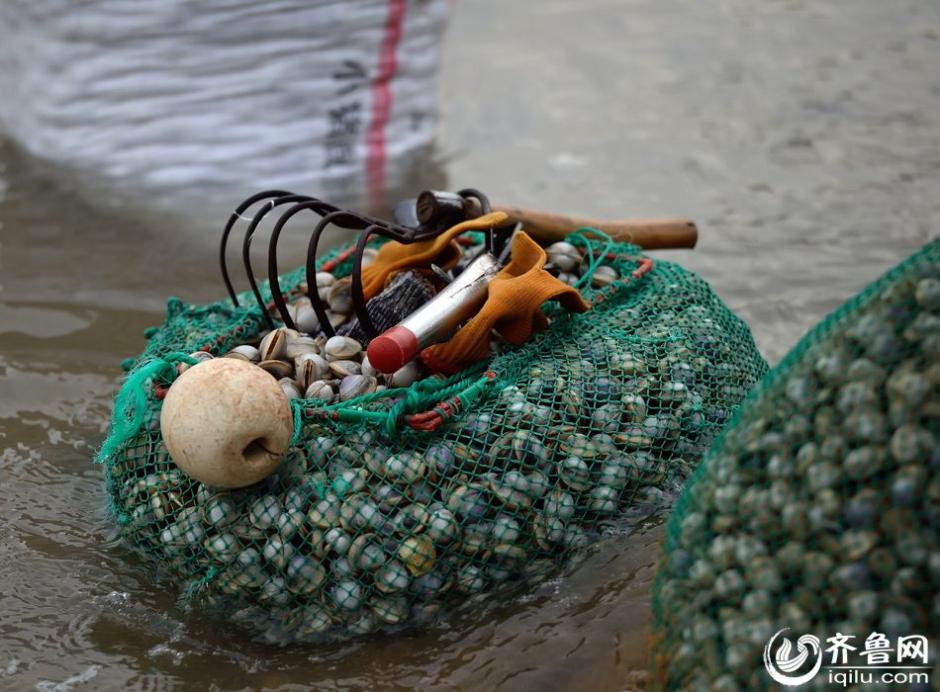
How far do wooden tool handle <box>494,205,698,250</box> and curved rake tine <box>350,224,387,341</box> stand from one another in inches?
21.3

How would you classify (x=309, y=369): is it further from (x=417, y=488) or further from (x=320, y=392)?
(x=417, y=488)

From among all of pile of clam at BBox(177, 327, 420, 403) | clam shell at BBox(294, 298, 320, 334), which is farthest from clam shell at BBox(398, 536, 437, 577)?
clam shell at BBox(294, 298, 320, 334)

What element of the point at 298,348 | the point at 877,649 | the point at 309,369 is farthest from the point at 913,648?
the point at 298,348

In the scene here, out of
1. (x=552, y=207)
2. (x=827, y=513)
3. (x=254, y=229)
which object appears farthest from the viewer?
(x=552, y=207)

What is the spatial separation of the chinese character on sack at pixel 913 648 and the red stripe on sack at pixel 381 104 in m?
3.66

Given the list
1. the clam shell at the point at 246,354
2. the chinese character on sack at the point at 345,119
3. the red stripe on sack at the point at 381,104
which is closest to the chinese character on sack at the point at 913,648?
the clam shell at the point at 246,354

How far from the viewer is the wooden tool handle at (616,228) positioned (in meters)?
2.97

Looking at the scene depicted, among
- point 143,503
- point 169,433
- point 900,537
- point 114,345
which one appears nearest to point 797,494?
point 900,537

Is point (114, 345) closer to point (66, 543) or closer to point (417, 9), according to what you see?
point (66, 543)

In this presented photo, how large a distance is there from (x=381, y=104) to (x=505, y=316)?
2882 millimetres

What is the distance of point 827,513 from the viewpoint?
167 centimetres

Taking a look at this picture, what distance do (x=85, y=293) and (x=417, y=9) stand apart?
2.13m

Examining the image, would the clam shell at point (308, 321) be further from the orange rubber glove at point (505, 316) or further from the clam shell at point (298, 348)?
the orange rubber glove at point (505, 316)

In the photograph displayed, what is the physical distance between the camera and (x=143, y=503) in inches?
95.4
